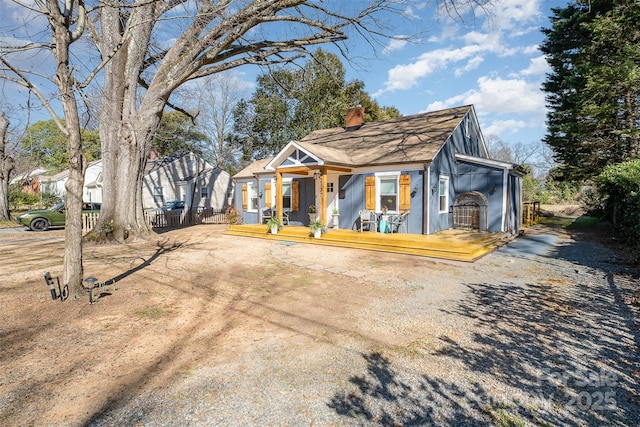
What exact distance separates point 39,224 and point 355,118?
17.2 meters

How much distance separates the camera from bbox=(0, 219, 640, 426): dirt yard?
2670 millimetres

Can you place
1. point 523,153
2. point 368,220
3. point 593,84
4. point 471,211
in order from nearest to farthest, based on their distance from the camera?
point 368,220 → point 471,211 → point 593,84 → point 523,153

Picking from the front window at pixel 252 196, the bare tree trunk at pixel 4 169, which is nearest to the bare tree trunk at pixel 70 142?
the front window at pixel 252 196

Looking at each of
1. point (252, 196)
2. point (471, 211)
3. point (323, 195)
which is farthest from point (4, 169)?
point (471, 211)

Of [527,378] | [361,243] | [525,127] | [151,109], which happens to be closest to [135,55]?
[151,109]

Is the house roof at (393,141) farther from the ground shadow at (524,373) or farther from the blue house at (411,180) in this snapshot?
the ground shadow at (524,373)

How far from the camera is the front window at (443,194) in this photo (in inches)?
491

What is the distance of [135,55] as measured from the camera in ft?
37.8

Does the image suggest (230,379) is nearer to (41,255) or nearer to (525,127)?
(41,255)

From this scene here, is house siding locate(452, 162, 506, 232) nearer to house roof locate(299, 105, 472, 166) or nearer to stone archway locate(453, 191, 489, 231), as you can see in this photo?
stone archway locate(453, 191, 489, 231)

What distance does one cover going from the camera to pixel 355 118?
58.0 ft

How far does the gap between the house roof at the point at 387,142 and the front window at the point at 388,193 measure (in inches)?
27.0

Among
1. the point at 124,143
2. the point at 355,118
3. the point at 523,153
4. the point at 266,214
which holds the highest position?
the point at 523,153

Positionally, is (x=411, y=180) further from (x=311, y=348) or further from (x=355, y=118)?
(x=311, y=348)
